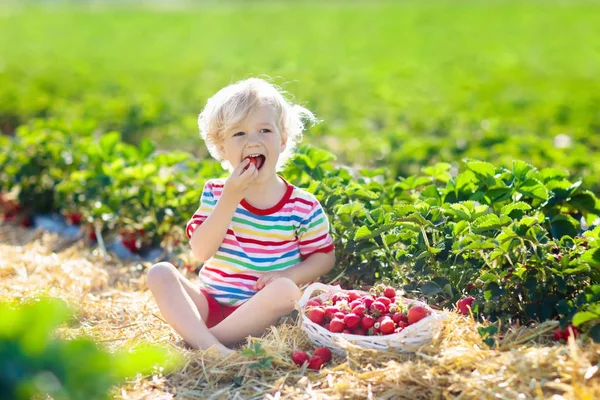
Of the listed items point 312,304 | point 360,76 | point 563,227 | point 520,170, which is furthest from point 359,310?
point 360,76

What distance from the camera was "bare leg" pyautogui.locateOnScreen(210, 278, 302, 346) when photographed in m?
3.57

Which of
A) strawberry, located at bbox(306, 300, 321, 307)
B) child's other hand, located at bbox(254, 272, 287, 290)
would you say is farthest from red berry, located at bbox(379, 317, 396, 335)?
child's other hand, located at bbox(254, 272, 287, 290)

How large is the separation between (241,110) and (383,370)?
1331 mm

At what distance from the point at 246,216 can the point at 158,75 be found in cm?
1066

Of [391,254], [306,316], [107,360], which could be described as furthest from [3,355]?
[391,254]

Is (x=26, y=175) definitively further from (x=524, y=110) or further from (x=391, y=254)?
(x=524, y=110)

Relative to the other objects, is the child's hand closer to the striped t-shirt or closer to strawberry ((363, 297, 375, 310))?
the striped t-shirt

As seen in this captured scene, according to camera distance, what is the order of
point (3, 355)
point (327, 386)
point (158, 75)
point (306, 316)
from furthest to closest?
1. point (158, 75)
2. point (306, 316)
3. point (327, 386)
4. point (3, 355)

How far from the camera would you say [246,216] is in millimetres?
3818

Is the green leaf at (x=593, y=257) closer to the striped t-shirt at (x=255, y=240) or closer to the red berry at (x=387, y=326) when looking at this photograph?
the red berry at (x=387, y=326)

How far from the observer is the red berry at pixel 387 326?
3.24m

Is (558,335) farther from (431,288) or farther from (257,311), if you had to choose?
(257,311)

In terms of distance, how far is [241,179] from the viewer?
3.54m

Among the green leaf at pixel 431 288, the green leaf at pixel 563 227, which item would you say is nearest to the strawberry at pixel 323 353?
the green leaf at pixel 431 288
